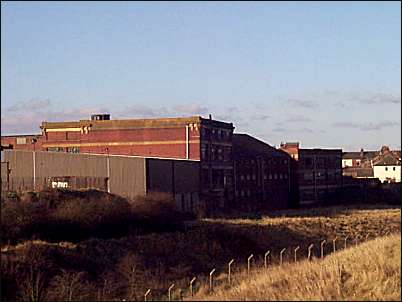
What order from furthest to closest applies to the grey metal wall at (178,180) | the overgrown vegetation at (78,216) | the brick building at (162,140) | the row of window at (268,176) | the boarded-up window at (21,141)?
the boarded-up window at (21,141), the row of window at (268,176), the brick building at (162,140), the grey metal wall at (178,180), the overgrown vegetation at (78,216)

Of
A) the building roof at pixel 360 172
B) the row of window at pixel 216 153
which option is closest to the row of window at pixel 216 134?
the row of window at pixel 216 153

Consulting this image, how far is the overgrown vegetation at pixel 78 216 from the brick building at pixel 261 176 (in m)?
16.9

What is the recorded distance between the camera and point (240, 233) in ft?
118

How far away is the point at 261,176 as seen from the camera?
57469mm

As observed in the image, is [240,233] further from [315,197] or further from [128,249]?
[315,197]

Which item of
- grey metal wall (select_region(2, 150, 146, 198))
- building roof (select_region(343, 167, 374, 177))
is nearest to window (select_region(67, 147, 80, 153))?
grey metal wall (select_region(2, 150, 146, 198))

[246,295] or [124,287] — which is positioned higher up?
[246,295]

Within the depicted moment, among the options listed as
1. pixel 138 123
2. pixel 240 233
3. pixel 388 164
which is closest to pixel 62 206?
pixel 240 233

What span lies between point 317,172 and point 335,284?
51781 millimetres

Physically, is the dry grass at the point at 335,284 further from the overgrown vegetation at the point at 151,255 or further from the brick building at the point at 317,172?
the brick building at the point at 317,172

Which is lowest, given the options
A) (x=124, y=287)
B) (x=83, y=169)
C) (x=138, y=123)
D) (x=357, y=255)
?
(x=124, y=287)

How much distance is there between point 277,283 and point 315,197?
2006 inches

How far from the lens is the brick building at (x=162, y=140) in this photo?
1966 inches

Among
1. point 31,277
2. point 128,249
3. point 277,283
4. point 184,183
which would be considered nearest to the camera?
point 277,283
